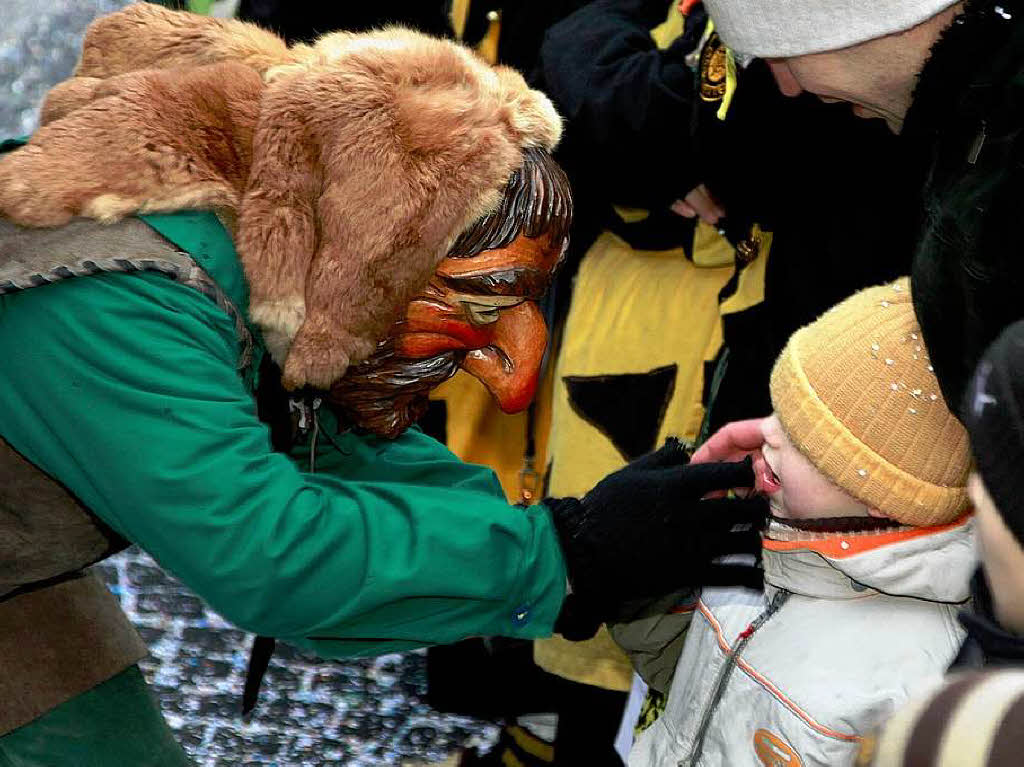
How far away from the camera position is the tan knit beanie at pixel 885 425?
165cm

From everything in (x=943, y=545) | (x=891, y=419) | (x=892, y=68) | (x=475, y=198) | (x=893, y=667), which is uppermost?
(x=892, y=68)

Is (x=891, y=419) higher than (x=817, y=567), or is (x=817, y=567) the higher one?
(x=891, y=419)

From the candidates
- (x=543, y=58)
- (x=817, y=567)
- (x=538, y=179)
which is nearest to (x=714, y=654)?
(x=817, y=567)

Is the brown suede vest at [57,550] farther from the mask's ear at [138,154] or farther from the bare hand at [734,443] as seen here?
the bare hand at [734,443]

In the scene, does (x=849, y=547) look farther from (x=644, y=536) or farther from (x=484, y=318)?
(x=484, y=318)

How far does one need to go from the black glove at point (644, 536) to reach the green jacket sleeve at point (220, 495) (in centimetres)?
7

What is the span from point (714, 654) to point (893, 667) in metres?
0.27

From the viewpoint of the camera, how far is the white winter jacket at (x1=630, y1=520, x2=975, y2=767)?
1.63m

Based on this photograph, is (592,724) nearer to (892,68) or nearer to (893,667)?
(893,667)

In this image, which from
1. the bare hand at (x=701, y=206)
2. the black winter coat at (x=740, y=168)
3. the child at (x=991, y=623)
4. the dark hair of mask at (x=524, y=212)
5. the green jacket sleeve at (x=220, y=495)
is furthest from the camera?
the bare hand at (x=701, y=206)

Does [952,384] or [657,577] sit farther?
[657,577]

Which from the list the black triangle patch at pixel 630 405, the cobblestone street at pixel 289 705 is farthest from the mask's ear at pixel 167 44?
the cobblestone street at pixel 289 705

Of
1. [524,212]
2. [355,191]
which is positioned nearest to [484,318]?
[524,212]

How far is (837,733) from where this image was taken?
5.32ft
